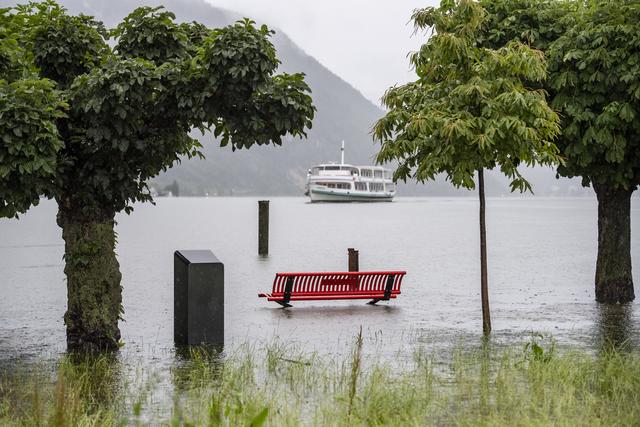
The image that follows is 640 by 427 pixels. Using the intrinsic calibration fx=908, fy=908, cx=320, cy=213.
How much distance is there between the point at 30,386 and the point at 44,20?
5.92 meters

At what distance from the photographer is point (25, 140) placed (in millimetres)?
11789

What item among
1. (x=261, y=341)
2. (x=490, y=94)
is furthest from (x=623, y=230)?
(x=261, y=341)

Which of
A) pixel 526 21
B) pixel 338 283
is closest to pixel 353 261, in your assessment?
pixel 338 283

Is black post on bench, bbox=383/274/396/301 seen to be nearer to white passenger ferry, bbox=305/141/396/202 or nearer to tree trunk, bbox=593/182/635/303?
tree trunk, bbox=593/182/635/303

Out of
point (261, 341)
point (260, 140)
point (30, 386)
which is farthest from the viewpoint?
point (261, 341)

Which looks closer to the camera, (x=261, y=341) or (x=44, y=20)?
(x=44, y=20)

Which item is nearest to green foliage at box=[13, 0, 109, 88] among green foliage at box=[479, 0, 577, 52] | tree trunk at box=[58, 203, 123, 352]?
tree trunk at box=[58, 203, 123, 352]

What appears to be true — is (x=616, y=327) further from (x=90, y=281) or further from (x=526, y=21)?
(x=90, y=281)

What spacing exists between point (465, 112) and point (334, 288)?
23.6 ft

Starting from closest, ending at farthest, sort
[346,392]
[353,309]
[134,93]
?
[346,392] → [134,93] → [353,309]

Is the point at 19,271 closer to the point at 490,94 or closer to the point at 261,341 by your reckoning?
the point at 261,341

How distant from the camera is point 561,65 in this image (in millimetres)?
18125

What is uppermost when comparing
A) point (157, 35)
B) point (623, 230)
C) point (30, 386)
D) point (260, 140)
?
point (157, 35)

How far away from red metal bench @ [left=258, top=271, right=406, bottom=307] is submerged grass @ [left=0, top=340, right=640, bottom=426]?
6387mm
